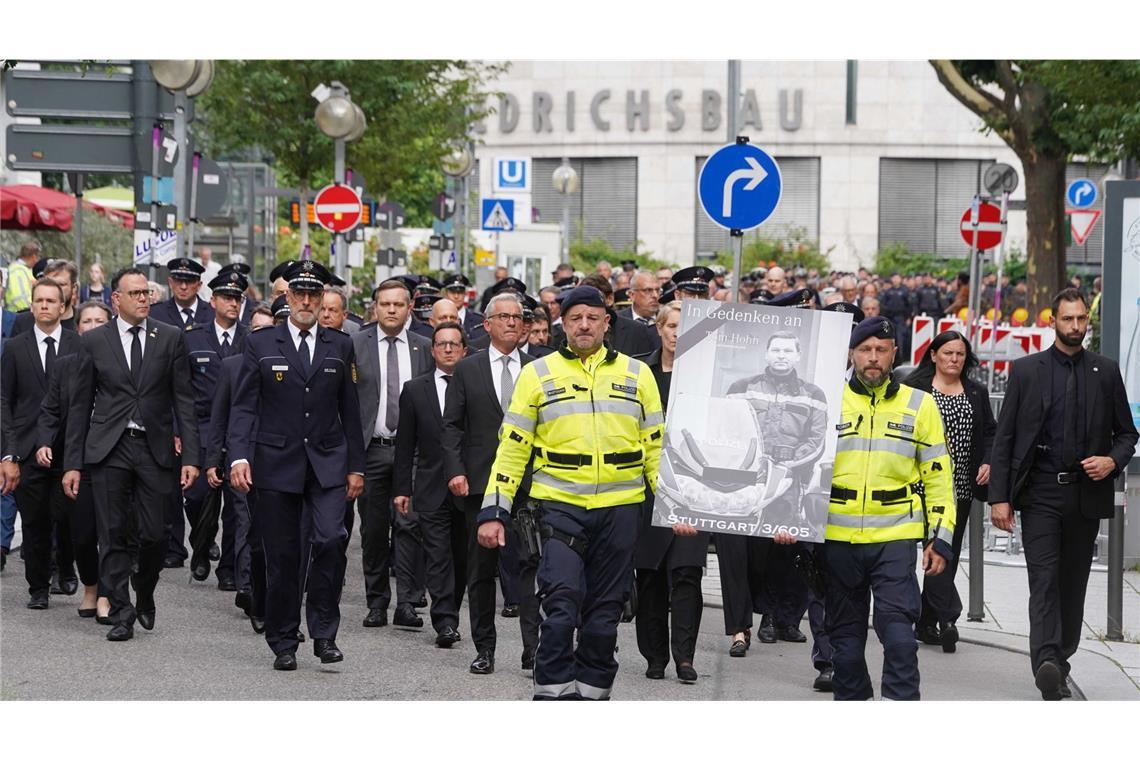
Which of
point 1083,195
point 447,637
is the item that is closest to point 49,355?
point 447,637

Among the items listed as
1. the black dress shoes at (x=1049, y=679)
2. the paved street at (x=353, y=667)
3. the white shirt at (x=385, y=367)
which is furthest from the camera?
the white shirt at (x=385, y=367)

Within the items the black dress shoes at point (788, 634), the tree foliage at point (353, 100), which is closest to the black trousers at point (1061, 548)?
the black dress shoes at point (788, 634)

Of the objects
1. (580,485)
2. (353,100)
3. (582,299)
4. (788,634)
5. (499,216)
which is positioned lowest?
(788,634)

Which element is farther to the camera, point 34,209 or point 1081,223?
point 1081,223

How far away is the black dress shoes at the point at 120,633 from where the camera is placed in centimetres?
1105

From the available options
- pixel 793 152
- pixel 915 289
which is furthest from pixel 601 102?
pixel 915 289

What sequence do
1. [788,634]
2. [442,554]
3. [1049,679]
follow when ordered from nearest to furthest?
[1049,679] → [442,554] → [788,634]

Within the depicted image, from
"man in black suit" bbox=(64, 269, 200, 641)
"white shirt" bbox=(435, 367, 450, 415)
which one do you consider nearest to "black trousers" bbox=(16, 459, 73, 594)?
"man in black suit" bbox=(64, 269, 200, 641)

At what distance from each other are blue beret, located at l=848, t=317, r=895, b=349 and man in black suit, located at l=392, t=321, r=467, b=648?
132 inches

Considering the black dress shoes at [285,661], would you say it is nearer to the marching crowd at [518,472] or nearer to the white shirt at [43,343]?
the marching crowd at [518,472]

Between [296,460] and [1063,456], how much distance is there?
4.02 metres

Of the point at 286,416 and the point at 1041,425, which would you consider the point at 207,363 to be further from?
the point at 1041,425

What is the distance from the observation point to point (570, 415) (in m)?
8.52

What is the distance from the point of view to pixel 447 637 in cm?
1112
